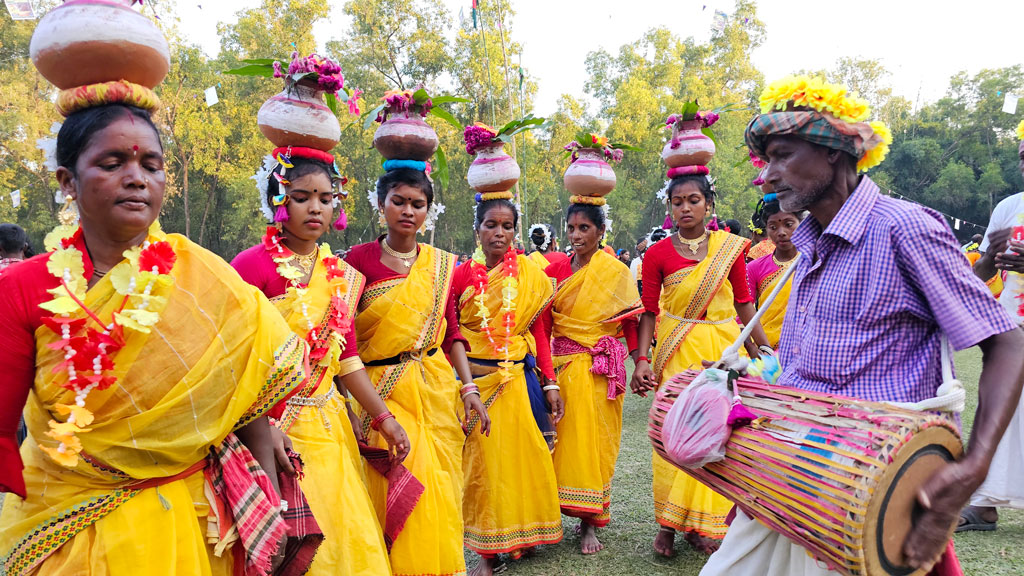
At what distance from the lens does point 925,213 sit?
1.95m

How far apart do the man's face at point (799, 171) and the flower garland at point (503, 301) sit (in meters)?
2.65

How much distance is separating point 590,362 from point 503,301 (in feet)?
2.88

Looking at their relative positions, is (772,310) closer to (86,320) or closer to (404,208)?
(404,208)

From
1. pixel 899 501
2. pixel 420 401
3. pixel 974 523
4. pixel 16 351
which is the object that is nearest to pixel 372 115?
pixel 420 401

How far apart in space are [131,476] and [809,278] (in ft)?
7.01

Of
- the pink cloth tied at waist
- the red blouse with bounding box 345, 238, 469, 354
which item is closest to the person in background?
the red blouse with bounding box 345, 238, 469, 354

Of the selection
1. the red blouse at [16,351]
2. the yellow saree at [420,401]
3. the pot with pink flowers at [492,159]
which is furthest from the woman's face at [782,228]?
the red blouse at [16,351]

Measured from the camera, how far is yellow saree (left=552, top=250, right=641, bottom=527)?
4.88 m

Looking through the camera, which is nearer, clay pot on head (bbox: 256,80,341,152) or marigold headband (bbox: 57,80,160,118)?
marigold headband (bbox: 57,80,160,118)

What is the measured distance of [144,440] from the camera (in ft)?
6.22

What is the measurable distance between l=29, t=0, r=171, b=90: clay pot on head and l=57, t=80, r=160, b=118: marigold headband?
39mm

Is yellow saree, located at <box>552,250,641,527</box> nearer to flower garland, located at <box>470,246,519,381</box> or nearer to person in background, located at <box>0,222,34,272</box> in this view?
flower garland, located at <box>470,246,519,381</box>

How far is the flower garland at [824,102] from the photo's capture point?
2.14 metres

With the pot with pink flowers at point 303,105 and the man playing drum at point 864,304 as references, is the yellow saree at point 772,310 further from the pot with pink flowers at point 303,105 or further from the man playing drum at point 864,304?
the pot with pink flowers at point 303,105
